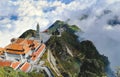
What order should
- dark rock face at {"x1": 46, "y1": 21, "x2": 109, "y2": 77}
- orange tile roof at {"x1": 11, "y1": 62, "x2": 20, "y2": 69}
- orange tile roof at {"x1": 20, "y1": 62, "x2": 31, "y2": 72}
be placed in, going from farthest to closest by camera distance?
dark rock face at {"x1": 46, "y1": 21, "x2": 109, "y2": 77}
orange tile roof at {"x1": 20, "y1": 62, "x2": 31, "y2": 72}
orange tile roof at {"x1": 11, "y1": 62, "x2": 20, "y2": 69}

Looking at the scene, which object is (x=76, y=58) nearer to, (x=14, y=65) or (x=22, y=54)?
(x=22, y=54)

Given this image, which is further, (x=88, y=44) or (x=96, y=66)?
(x=88, y=44)

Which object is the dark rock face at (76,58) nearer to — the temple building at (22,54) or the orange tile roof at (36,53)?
the orange tile roof at (36,53)

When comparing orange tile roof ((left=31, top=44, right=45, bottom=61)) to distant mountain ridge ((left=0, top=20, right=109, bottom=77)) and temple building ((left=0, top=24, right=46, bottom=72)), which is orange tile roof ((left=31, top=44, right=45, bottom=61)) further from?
distant mountain ridge ((left=0, top=20, right=109, bottom=77))

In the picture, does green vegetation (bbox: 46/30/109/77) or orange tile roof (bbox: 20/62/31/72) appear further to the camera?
green vegetation (bbox: 46/30/109/77)

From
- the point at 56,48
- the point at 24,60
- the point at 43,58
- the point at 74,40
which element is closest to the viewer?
the point at 24,60

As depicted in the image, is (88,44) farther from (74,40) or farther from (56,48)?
(56,48)

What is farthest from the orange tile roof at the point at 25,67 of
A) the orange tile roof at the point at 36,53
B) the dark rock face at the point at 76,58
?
the dark rock face at the point at 76,58

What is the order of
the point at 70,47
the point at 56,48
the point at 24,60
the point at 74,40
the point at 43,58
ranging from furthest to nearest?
the point at 74,40, the point at 70,47, the point at 56,48, the point at 43,58, the point at 24,60

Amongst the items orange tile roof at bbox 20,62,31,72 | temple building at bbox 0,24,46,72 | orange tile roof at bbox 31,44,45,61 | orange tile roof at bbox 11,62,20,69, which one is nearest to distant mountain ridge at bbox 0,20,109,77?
orange tile roof at bbox 31,44,45,61

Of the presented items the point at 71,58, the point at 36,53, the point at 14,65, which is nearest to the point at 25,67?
the point at 14,65

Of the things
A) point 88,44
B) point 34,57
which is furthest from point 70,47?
point 34,57
